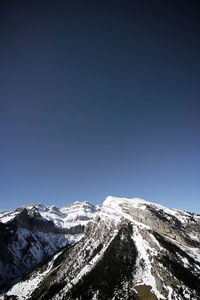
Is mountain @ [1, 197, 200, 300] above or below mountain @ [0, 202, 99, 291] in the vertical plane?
above

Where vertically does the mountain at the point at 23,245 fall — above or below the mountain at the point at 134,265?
below

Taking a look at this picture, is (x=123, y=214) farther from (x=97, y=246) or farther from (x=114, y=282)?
(x=114, y=282)

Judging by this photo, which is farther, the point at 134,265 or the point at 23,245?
the point at 23,245

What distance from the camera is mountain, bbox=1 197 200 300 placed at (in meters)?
36.9

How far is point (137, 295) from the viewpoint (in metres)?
37.4

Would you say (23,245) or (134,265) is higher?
(134,265)

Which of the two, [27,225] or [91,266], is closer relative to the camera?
[91,266]

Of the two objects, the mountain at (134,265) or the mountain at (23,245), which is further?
the mountain at (23,245)

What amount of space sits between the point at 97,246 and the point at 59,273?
21098 millimetres

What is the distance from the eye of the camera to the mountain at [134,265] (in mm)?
36906

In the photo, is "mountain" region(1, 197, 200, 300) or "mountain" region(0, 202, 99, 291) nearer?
"mountain" region(1, 197, 200, 300)

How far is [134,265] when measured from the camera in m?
47.9

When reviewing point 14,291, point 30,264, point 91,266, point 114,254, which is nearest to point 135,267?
point 114,254

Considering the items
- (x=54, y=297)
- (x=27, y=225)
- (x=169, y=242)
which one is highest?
(x=169, y=242)
